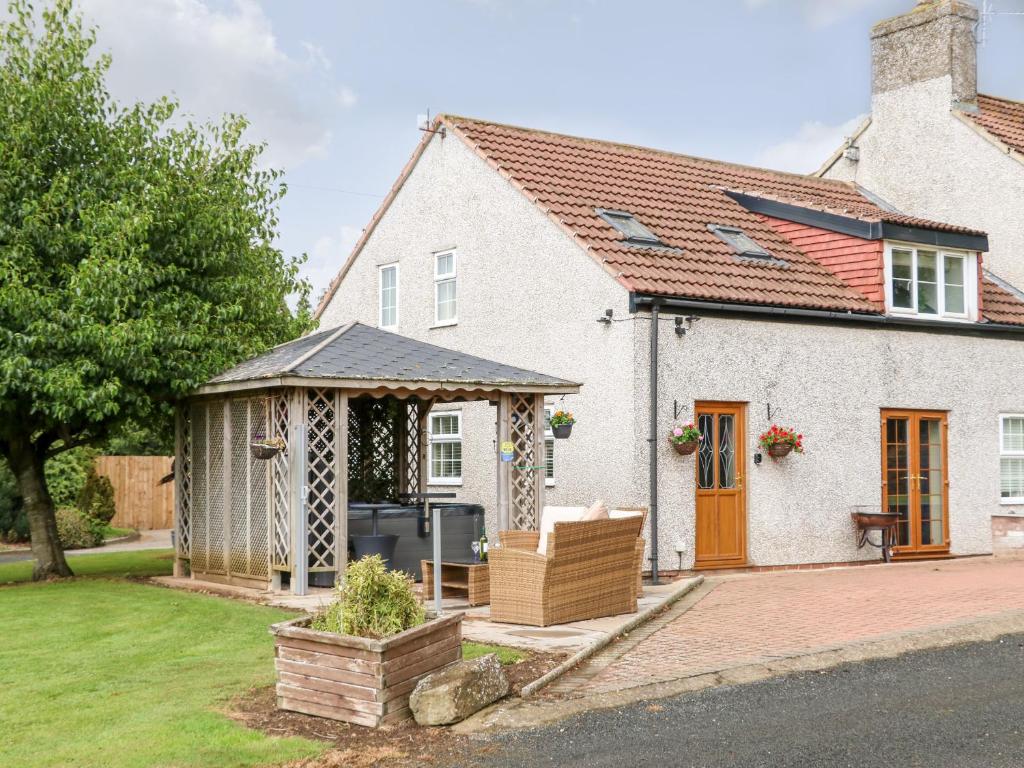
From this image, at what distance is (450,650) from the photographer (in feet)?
27.8

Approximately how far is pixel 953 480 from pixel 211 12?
511 inches

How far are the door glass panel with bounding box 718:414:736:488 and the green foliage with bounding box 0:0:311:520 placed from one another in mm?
6729

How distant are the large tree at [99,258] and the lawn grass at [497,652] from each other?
716cm

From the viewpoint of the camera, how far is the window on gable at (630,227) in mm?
17656

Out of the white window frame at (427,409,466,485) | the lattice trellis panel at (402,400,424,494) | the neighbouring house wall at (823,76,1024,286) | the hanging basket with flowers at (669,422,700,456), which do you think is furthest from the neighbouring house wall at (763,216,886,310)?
the lattice trellis panel at (402,400,424,494)

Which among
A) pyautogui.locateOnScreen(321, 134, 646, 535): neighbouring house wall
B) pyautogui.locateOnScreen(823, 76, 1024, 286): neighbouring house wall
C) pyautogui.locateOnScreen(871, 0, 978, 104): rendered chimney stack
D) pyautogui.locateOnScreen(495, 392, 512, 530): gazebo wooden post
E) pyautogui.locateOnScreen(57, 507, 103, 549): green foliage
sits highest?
pyautogui.locateOnScreen(871, 0, 978, 104): rendered chimney stack

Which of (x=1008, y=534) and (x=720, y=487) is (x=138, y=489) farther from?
(x=1008, y=534)

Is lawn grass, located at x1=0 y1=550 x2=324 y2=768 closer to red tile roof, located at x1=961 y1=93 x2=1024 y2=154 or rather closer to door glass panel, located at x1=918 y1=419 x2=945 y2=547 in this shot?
door glass panel, located at x1=918 y1=419 x2=945 y2=547

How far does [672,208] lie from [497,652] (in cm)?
1119

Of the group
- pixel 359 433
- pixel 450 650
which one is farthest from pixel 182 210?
pixel 450 650

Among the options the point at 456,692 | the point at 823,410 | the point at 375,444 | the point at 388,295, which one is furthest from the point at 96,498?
the point at 456,692

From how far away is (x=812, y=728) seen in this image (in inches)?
290

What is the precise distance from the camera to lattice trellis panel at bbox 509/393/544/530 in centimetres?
1543

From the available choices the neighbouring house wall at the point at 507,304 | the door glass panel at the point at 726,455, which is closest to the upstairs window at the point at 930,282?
the door glass panel at the point at 726,455
